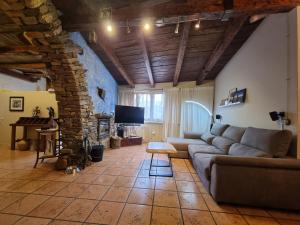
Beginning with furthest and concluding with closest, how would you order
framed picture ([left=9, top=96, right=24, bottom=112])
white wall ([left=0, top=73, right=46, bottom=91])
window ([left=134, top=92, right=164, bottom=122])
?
window ([left=134, top=92, right=164, bottom=122])
white wall ([left=0, top=73, right=46, bottom=91])
framed picture ([left=9, top=96, right=24, bottom=112])

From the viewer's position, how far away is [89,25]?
9.09 ft

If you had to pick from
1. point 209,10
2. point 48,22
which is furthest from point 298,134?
point 48,22

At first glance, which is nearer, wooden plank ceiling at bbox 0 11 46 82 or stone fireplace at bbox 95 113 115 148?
wooden plank ceiling at bbox 0 11 46 82

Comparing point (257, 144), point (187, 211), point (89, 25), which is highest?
point (89, 25)

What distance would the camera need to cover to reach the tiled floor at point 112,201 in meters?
1.87

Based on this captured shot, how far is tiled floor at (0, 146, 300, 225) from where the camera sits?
187 cm

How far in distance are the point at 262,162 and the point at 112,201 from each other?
6.14 ft

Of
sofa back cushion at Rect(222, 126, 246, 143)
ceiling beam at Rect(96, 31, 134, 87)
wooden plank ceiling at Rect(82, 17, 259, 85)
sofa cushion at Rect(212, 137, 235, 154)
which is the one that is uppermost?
wooden plank ceiling at Rect(82, 17, 259, 85)

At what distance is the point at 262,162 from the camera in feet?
6.81

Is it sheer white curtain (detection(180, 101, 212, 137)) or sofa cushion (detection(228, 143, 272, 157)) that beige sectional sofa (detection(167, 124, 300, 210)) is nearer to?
sofa cushion (detection(228, 143, 272, 157))

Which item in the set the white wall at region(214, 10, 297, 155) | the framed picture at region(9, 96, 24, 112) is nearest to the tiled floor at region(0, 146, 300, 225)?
the white wall at region(214, 10, 297, 155)

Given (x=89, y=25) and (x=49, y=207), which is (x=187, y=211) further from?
(x=89, y=25)

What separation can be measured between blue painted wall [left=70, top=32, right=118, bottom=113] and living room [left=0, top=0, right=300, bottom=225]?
47 mm

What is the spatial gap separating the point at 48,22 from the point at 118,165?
2.80 meters
